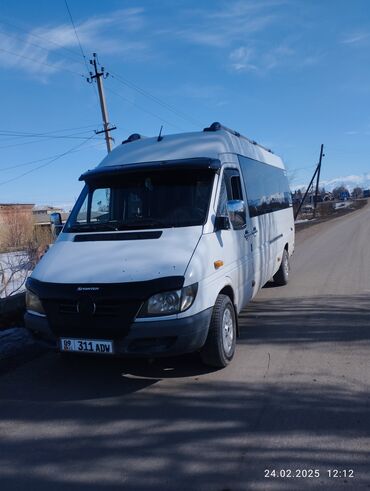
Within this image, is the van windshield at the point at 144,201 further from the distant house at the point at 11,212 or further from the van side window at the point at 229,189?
the distant house at the point at 11,212

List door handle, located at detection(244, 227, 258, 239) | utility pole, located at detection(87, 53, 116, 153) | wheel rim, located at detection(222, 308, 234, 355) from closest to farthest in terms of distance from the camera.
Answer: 1. wheel rim, located at detection(222, 308, 234, 355)
2. door handle, located at detection(244, 227, 258, 239)
3. utility pole, located at detection(87, 53, 116, 153)

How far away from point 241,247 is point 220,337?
1474 mm

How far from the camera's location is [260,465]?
310 cm

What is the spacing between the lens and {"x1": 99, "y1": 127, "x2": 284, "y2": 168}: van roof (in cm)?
562

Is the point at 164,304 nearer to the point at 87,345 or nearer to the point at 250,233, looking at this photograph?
the point at 87,345

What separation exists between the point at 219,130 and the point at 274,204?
9.29ft

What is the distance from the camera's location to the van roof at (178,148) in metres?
5.62

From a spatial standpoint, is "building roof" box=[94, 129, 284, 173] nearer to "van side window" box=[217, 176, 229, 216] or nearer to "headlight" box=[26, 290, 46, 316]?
"van side window" box=[217, 176, 229, 216]


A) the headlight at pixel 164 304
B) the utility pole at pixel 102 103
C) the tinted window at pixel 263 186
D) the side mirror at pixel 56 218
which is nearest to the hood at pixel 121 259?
the headlight at pixel 164 304

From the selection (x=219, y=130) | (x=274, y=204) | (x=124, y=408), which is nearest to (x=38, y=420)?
(x=124, y=408)

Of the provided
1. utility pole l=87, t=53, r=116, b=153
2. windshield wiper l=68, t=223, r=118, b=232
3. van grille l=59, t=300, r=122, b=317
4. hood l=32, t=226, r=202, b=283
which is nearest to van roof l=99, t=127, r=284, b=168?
windshield wiper l=68, t=223, r=118, b=232

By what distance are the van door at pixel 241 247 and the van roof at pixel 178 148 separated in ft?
1.10

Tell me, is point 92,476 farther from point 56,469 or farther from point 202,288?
point 202,288

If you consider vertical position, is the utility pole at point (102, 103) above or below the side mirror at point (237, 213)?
above
